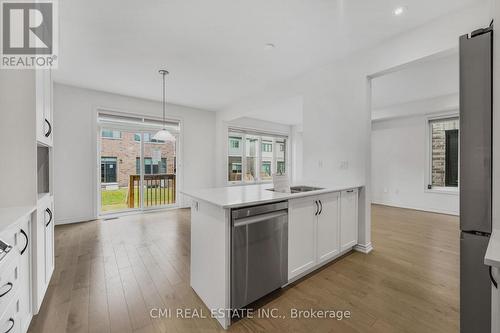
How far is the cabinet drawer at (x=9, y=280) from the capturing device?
108cm

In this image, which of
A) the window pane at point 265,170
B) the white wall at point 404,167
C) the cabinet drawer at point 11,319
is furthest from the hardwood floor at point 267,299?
the window pane at point 265,170

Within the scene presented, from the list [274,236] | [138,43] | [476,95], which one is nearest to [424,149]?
[476,95]

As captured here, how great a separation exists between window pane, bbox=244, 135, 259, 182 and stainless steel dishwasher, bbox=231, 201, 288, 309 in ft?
17.5

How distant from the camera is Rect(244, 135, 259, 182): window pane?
7293 mm

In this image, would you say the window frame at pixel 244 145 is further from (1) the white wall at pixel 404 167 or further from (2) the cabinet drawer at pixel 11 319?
(2) the cabinet drawer at pixel 11 319

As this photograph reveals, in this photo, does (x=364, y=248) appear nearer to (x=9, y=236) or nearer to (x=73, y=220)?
(x=9, y=236)

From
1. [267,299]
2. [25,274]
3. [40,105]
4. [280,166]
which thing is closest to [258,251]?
[267,299]

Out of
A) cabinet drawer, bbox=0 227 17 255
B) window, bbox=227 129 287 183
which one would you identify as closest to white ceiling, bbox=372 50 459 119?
window, bbox=227 129 287 183

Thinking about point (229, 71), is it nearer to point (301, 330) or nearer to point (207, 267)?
point (207, 267)

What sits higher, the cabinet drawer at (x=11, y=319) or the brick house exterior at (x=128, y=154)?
the brick house exterior at (x=128, y=154)

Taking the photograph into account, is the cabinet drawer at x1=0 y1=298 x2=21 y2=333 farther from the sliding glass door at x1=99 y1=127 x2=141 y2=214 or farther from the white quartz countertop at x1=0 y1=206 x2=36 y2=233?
the sliding glass door at x1=99 y1=127 x2=141 y2=214

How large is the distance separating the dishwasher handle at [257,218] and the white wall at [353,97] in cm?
164

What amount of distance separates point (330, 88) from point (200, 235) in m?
2.85

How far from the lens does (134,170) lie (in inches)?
201
